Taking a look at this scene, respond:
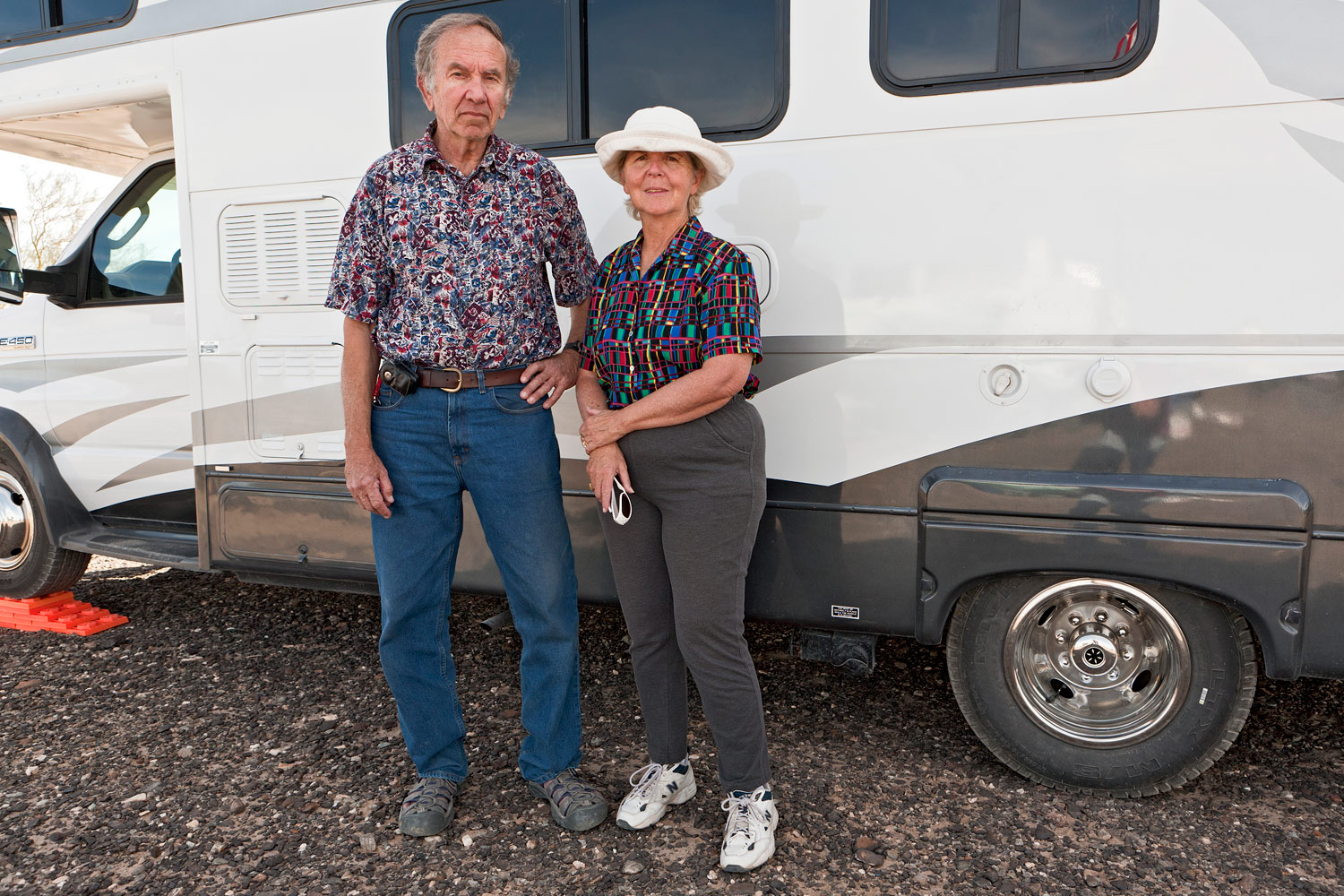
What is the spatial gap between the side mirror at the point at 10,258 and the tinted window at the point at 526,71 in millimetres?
2173

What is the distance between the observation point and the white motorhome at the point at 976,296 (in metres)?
2.33

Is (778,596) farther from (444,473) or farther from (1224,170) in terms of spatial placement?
(1224,170)

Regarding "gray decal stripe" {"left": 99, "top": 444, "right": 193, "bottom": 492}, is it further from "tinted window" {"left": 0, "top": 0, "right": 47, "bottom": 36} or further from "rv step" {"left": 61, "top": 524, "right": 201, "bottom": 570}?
"tinted window" {"left": 0, "top": 0, "right": 47, "bottom": 36}

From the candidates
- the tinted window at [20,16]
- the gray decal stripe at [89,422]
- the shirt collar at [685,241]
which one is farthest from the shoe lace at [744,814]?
the tinted window at [20,16]

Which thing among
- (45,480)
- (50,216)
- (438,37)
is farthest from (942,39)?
(50,216)

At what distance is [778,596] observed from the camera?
9.23ft

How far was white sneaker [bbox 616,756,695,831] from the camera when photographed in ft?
8.30

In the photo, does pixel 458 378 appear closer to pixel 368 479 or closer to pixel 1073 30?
pixel 368 479

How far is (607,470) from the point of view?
229 centimetres

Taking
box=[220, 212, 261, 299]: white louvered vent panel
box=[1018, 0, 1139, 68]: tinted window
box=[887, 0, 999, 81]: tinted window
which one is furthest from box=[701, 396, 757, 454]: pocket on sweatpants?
box=[220, 212, 261, 299]: white louvered vent panel

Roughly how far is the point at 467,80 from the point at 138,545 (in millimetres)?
2726

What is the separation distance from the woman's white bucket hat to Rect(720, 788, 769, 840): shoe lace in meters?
1.63

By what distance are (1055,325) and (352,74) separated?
2.42 metres

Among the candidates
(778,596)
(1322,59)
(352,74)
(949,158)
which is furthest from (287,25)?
(1322,59)
